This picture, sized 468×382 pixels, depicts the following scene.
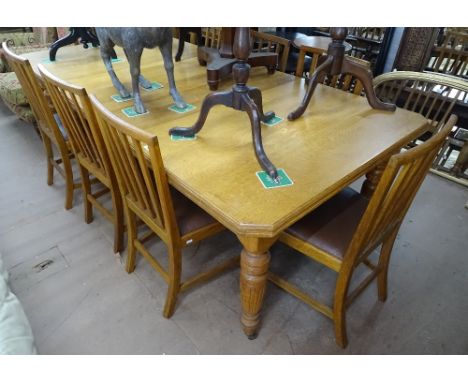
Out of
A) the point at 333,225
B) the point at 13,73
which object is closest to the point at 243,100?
the point at 333,225

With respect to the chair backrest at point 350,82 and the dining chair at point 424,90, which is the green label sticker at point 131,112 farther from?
the dining chair at point 424,90

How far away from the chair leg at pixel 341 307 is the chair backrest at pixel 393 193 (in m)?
0.07

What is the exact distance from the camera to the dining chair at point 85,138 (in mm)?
1263

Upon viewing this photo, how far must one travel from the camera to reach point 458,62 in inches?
93.4

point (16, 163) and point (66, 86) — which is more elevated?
point (66, 86)

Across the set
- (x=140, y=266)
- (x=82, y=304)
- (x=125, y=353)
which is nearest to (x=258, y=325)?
(x=125, y=353)

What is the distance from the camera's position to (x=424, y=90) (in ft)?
6.36

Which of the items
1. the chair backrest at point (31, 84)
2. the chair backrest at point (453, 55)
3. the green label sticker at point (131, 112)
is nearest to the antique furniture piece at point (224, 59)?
the green label sticker at point (131, 112)

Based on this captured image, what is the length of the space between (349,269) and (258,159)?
0.50 m

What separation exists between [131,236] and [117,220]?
184 millimetres

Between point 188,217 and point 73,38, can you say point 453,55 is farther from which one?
point 73,38

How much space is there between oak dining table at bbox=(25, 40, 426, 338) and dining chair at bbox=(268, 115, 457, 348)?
0.48 feet
